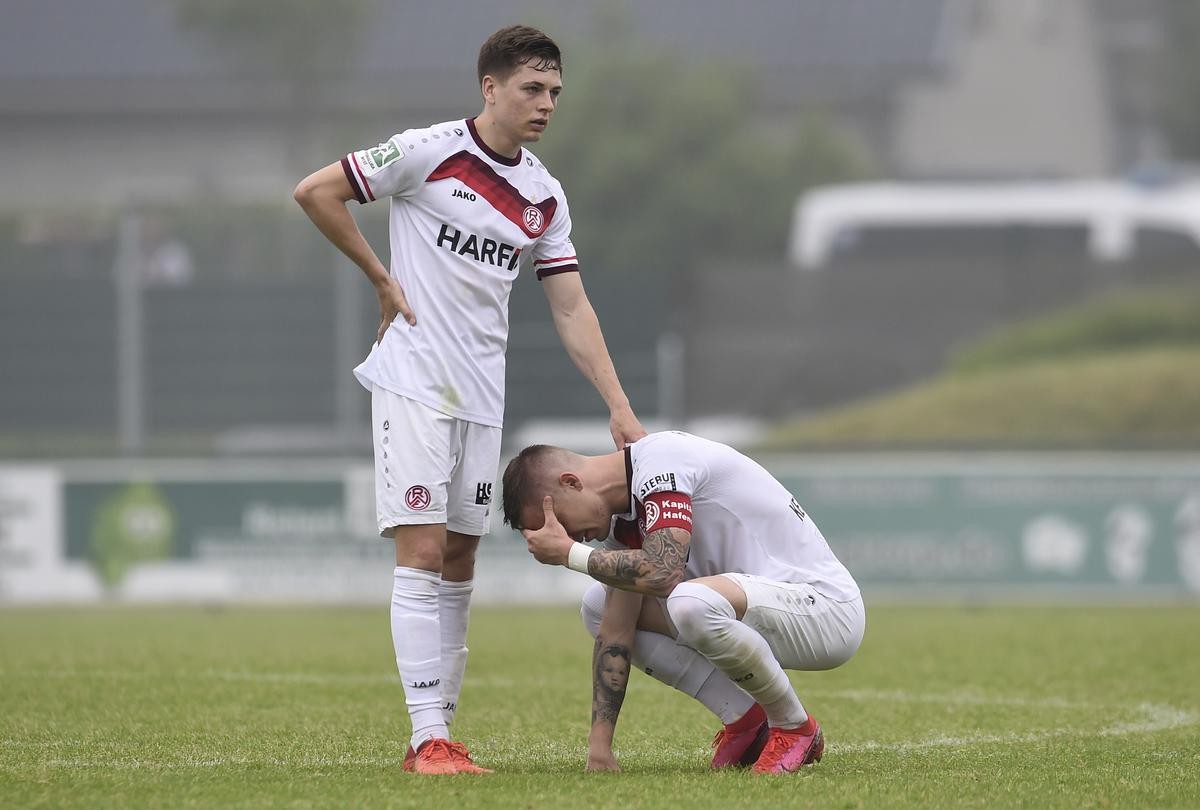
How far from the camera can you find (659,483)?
5664mm

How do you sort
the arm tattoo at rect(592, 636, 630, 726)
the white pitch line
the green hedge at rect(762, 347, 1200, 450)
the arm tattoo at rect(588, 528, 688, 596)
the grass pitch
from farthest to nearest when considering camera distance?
1. the green hedge at rect(762, 347, 1200, 450)
2. the white pitch line
3. the arm tattoo at rect(592, 636, 630, 726)
4. the arm tattoo at rect(588, 528, 688, 596)
5. the grass pitch

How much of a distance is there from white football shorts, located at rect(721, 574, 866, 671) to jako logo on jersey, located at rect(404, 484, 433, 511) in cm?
96

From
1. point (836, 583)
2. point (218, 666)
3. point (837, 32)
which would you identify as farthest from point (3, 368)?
point (837, 32)

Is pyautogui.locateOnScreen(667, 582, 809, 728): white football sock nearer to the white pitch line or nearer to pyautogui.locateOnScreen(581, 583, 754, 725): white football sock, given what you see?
pyautogui.locateOnScreen(581, 583, 754, 725): white football sock

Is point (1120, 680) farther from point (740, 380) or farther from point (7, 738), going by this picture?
point (740, 380)

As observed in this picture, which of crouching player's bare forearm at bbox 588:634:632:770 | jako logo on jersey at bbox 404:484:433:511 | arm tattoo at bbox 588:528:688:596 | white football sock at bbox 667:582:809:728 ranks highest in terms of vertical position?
jako logo on jersey at bbox 404:484:433:511

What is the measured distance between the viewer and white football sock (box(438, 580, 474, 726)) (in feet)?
20.7

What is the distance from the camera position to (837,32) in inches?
1719

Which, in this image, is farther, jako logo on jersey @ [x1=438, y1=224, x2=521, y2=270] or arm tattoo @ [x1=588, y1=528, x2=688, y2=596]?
jako logo on jersey @ [x1=438, y1=224, x2=521, y2=270]

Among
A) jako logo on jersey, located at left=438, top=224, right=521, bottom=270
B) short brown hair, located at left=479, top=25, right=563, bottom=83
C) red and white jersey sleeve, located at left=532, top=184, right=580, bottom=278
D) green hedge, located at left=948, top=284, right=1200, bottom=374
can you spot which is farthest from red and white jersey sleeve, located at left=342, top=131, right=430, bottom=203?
green hedge, located at left=948, top=284, right=1200, bottom=374

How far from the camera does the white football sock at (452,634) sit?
631cm

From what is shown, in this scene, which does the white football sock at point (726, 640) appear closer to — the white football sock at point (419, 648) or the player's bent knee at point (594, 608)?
the player's bent knee at point (594, 608)

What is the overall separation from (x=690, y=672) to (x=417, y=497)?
3.38 feet

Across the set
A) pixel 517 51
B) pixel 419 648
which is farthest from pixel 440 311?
pixel 419 648
